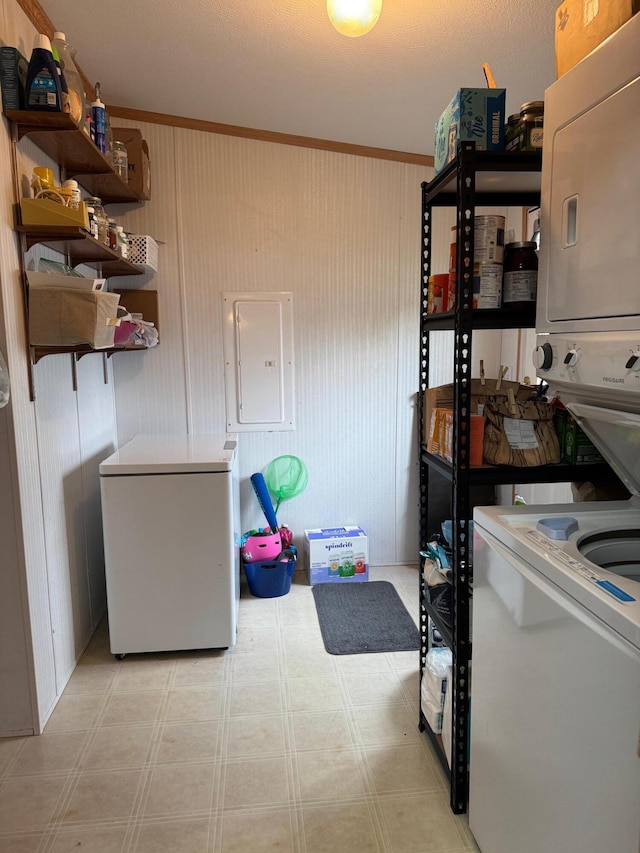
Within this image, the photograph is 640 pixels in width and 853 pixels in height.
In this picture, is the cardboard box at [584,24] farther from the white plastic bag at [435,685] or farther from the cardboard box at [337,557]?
the cardboard box at [337,557]

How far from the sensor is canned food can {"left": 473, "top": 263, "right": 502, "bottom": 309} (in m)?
1.50

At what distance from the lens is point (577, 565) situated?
1.08 meters

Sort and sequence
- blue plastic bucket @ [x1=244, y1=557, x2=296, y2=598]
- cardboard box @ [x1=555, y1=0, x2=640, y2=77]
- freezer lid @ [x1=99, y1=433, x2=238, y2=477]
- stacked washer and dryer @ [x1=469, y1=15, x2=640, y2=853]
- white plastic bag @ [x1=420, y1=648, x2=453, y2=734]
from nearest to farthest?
1. stacked washer and dryer @ [x1=469, y1=15, x2=640, y2=853]
2. cardboard box @ [x1=555, y1=0, x2=640, y2=77]
3. white plastic bag @ [x1=420, y1=648, x2=453, y2=734]
4. freezer lid @ [x1=99, y1=433, x2=238, y2=477]
5. blue plastic bucket @ [x1=244, y1=557, x2=296, y2=598]

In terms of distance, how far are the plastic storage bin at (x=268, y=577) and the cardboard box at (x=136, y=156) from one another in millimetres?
2030

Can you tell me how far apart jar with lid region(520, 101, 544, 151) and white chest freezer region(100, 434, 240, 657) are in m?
1.63

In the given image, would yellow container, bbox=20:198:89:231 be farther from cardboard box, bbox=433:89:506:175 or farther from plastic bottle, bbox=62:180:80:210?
cardboard box, bbox=433:89:506:175

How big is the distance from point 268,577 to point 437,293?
1941 millimetres

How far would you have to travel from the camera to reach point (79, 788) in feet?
5.91

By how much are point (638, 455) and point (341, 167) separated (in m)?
2.50

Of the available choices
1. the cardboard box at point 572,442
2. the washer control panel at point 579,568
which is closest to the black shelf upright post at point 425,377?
the cardboard box at point 572,442

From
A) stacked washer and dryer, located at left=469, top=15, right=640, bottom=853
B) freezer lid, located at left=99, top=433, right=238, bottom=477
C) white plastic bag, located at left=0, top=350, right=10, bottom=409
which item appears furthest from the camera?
freezer lid, located at left=99, top=433, right=238, bottom=477

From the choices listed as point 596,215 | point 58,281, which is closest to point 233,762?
point 58,281

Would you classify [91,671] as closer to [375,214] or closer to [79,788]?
[79,788]

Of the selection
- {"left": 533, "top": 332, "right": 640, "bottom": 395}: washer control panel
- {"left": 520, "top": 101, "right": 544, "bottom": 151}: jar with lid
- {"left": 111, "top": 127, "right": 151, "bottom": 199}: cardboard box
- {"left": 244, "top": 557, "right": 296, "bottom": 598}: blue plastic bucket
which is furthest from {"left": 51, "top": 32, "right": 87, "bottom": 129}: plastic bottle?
{"left": 244, "top": 557, "right": 296, "bottom": 598}: blue plastic bucket
